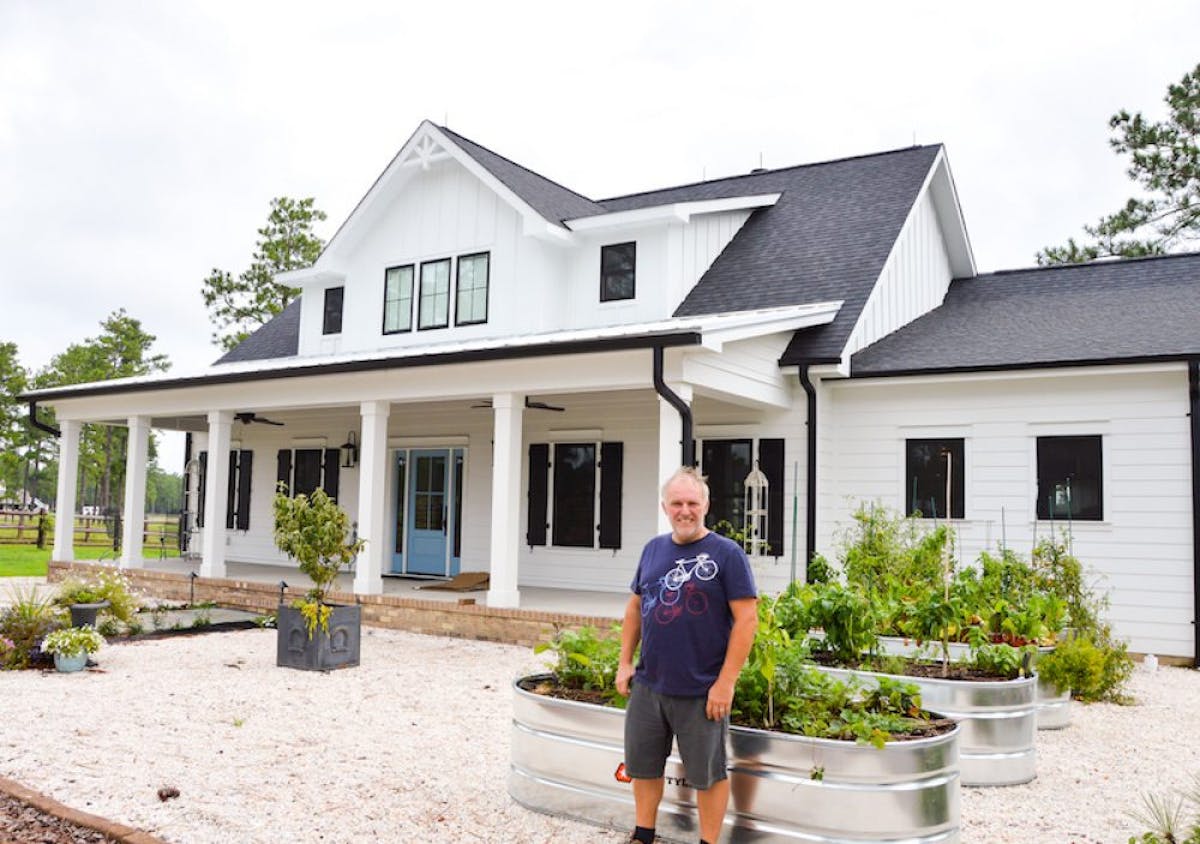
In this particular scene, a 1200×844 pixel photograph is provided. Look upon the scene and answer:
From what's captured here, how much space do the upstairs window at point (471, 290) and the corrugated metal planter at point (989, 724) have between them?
31.7 feet

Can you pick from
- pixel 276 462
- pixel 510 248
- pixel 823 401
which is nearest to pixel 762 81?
pixel 510 248

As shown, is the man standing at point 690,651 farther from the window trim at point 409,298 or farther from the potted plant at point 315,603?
the window trim at point 409,298

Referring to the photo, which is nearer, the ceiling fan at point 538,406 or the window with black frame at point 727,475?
the window with black frame at point 727,475

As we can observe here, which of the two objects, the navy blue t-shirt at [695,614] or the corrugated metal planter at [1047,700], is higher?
the navy blue t-shirt at [695,614]

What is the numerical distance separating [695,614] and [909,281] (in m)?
10.9

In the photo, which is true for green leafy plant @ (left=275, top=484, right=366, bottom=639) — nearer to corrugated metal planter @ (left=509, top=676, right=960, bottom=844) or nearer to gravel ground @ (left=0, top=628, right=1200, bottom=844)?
gravel ground @ (left=0, top=628, right=1200, bottom=844)

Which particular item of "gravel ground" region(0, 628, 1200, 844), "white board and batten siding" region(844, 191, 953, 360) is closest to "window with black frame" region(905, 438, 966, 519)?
"white board and batten siding" region(844, 191, 953, 360)

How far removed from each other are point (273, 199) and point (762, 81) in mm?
19673

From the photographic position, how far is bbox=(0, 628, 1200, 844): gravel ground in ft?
15.2

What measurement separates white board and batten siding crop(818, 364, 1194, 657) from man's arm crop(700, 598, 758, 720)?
312 inches

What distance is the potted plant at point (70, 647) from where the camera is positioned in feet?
27.5

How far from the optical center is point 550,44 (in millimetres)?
14727

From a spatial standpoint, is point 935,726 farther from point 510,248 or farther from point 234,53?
point 234,53

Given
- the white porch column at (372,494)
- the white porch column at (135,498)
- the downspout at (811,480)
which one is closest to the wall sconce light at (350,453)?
the white porch column at (135,498)
